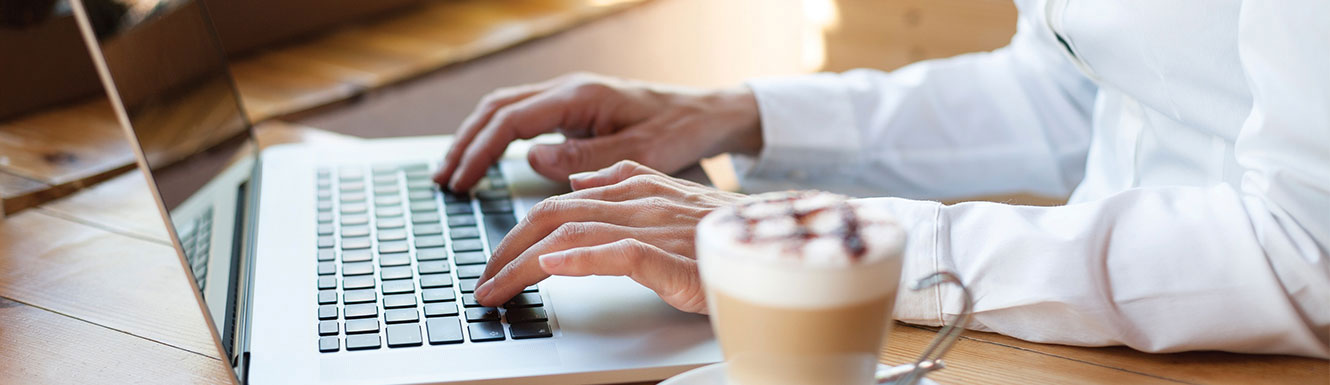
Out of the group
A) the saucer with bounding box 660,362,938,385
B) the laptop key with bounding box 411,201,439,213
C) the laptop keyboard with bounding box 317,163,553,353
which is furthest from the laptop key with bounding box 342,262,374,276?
the saucer with bounding box 660,362,938,385

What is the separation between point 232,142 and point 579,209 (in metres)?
0.35

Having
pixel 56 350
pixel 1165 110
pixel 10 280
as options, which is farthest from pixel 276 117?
pixel 1165 110

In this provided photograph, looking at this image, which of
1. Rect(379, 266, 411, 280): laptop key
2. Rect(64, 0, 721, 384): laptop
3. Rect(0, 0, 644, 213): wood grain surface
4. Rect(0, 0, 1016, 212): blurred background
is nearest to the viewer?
Rect(64, 0, 721, 384): laptop

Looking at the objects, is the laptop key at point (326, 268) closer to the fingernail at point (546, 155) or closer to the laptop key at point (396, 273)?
the laptop key at point (396, 273)

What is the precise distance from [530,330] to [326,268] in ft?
0.50

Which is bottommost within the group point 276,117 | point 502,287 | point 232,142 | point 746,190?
point 502,287

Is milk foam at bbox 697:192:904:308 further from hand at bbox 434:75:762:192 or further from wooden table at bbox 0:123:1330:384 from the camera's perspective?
hand at bbox 434:75:762:192

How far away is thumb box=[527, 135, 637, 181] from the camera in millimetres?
727

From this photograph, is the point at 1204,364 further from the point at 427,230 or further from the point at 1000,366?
the point at 427,230

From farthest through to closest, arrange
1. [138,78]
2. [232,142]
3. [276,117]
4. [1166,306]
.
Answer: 1. [276,117]
2. [232,142]
3. [138,78]
4. [1166,306]

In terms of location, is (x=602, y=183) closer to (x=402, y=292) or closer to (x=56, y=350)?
(x=402, y=292)

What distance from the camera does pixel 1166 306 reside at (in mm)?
482

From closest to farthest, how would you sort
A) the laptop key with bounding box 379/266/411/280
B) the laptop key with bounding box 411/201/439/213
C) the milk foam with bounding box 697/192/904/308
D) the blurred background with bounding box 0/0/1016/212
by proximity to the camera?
the milk foam with bounding box 697/192/904/308 < the laptop key with bounding box 379/266/411/280 < the laptop key with bounding box 411/201/439/213 < the blurred background with bounding box 0/0/1016/212

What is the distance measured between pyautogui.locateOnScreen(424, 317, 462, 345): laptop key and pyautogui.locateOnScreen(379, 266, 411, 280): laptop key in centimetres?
7
